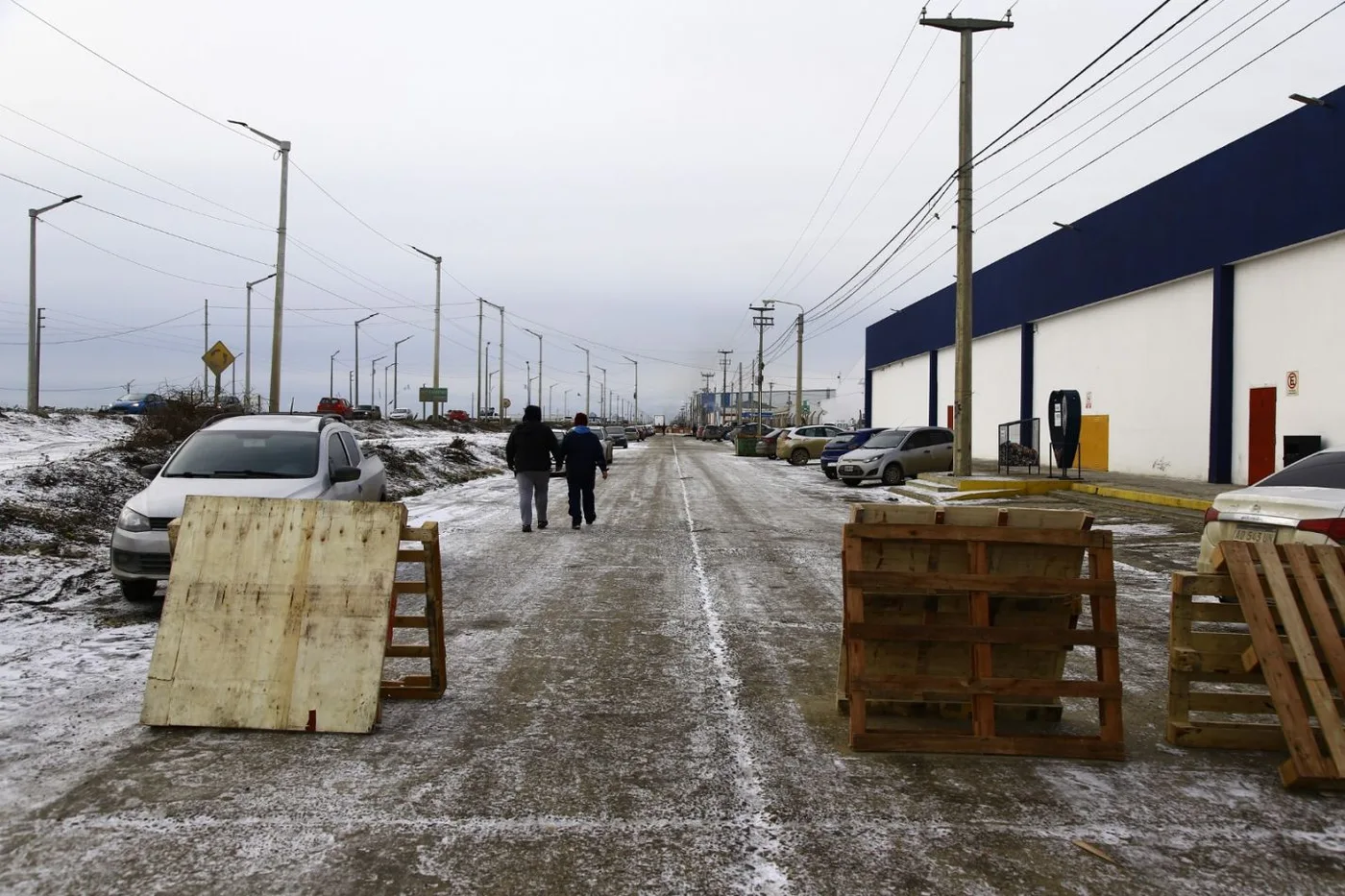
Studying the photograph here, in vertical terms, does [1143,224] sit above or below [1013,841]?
above

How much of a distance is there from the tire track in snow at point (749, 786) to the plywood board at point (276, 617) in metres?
1.97

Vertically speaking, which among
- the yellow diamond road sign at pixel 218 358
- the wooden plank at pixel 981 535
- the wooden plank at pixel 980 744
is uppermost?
the yellow diamond road sign at pixel 218 358

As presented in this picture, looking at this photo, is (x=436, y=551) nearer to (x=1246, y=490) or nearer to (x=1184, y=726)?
(x=1184, y=726)

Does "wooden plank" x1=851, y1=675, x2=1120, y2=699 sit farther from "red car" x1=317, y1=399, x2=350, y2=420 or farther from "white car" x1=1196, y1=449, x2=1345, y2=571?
"red car" x1=317, y1=399, x2=350, y2=420

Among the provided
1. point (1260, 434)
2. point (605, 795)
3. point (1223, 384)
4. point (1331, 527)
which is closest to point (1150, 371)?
point (1223, 384)

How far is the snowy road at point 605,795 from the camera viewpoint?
3.79 m

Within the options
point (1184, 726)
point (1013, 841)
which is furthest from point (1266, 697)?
point (1013, 841)

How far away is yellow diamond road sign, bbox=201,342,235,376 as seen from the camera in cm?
2209

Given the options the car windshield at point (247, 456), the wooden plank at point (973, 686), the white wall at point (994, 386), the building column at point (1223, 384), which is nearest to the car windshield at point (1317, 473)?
the wooden plank at point (973, 686)

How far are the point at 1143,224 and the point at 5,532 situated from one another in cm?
2721

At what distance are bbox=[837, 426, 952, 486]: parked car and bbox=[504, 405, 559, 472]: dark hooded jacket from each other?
46.3 ft

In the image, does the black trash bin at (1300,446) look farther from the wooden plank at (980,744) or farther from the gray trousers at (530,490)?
the wooden plank at (980,744)

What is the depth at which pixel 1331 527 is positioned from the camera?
24.6ft

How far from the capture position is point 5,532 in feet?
36.9
